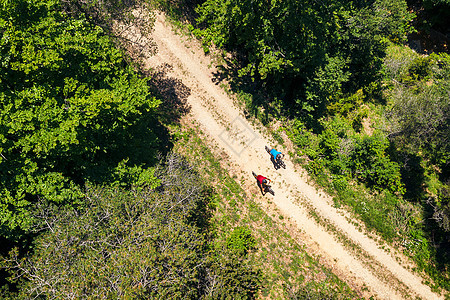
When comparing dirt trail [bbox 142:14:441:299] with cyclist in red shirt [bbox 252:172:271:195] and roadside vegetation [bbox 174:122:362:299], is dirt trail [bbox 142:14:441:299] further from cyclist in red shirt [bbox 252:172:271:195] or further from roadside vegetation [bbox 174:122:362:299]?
roadside vegetation [bbox 174:122:362:299]

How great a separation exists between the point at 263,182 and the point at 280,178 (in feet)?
9.13

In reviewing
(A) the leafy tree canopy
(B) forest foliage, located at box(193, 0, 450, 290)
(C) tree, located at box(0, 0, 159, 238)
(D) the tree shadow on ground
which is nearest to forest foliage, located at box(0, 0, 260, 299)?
(C) tree, located at box(0, 0, 159, 238)

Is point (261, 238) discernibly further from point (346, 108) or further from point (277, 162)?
point (346, 108)

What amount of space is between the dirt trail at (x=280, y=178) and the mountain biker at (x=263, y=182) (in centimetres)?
102

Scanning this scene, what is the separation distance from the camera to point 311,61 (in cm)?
2952

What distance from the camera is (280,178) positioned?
98.2 ft

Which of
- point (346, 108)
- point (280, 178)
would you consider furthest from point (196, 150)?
point (346, 108)

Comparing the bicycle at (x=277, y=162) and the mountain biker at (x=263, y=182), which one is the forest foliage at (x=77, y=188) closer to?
the mountain biker at (x=263, y=182)

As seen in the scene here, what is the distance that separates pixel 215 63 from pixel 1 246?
26.4 meters

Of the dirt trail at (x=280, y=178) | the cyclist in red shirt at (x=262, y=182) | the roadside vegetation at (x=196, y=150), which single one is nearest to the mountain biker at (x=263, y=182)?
the cyclist in red shirt at (x=262, y=182)

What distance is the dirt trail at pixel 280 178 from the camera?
92.6 feet

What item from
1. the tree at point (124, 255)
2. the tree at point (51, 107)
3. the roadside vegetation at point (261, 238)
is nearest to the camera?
the tree at point (124, 255)

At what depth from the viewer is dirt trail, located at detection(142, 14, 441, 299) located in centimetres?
2822

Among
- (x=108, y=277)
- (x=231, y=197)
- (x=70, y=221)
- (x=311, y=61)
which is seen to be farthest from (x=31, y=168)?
(x=311, y=61)
